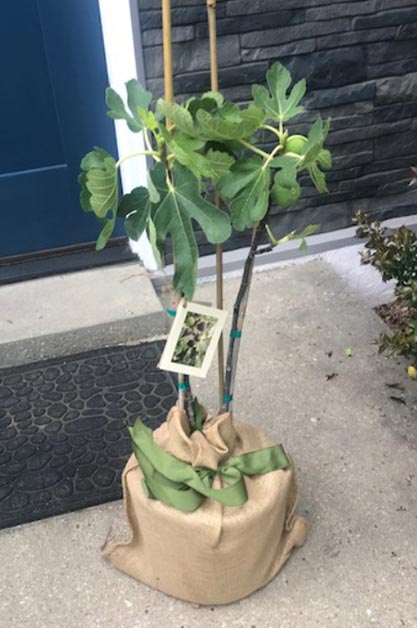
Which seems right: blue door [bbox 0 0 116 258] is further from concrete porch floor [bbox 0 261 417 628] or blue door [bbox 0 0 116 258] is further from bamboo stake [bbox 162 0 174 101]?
bamboo stake [bbox 162 0 174 101]

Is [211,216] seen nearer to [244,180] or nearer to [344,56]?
[244,180]

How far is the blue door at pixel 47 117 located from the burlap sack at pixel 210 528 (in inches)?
61.5

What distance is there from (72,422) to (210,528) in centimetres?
88

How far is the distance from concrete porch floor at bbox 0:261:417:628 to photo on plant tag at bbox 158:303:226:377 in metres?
0.66

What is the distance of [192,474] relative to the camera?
4.87 ft

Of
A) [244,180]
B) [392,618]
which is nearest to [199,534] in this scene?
[392,618]

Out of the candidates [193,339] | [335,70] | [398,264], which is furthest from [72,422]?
[335,70]

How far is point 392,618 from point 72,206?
81.2 inches

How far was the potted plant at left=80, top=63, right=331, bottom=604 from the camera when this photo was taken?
3.93 ft

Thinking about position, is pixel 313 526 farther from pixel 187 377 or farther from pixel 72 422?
pixel 72 422

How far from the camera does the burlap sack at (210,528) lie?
1.49 m

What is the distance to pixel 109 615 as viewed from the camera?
1616mm

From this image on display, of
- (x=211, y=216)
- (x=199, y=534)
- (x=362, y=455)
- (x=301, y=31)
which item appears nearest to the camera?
(x=211, y=216)

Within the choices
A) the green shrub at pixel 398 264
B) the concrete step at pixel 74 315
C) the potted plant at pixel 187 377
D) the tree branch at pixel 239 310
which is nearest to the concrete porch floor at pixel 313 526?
the potted plant at pixel 187 377
